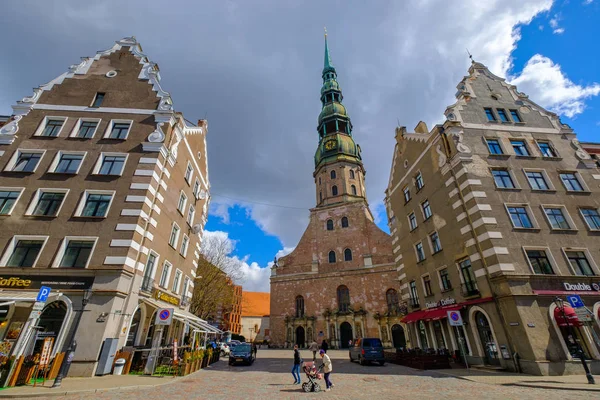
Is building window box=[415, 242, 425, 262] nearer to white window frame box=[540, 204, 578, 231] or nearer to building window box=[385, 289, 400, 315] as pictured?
white window frame box=[540, 204, 578, 231]

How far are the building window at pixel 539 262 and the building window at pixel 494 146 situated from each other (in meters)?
6.95

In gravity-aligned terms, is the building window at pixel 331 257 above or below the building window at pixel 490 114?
below

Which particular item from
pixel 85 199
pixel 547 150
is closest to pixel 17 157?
pixel 85 199

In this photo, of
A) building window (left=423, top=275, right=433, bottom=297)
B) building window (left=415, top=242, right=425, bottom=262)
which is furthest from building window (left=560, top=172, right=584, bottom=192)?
building window (left=423, top=275, right=433, bottom=297)

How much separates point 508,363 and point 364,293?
26.7 m

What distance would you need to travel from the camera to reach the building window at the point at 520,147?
1902cm

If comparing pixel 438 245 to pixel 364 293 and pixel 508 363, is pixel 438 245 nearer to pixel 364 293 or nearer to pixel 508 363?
pixel 508 363

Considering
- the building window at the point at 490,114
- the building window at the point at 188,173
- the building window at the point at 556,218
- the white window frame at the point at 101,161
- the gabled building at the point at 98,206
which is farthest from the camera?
the building window at the point at 188,173

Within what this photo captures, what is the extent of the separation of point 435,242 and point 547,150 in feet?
32.2

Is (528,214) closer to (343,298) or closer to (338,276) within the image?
(338,276)

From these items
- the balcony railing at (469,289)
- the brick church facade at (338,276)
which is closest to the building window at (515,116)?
the balcony railing at (469,289)

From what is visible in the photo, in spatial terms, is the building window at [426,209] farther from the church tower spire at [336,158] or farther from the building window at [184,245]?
the church tower spire at [336,158]

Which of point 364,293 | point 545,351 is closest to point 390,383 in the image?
point 545,351

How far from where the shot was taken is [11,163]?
1577cm
